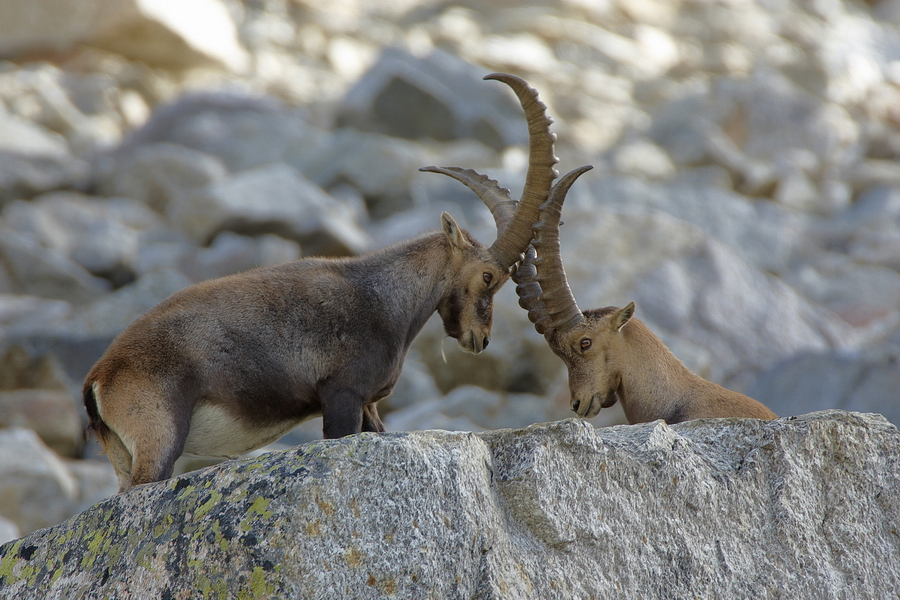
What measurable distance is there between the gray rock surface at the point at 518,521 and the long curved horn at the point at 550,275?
191 centimetres

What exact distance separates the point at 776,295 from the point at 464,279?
863 centimetres

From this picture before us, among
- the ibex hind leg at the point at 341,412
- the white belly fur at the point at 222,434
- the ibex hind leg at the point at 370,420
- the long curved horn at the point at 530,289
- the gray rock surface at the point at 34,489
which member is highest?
the long curved horn at the point at 530,289

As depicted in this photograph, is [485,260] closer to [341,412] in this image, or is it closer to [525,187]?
[525,187]

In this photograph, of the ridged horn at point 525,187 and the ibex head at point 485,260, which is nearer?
the ridged horn at point 525,187

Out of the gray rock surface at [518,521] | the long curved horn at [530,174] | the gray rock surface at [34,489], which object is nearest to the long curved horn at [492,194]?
the long curved horn at [530,174]

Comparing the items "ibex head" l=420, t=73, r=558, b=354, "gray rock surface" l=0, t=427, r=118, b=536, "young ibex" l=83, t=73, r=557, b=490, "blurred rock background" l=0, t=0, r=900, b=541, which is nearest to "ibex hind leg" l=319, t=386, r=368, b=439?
"young ibex" l=83, t=73, r=557, b=490

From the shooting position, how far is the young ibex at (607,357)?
707 centimetres

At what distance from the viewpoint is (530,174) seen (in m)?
6.92

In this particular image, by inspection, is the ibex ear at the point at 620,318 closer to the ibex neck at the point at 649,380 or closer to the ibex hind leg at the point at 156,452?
the ibex neck at the point at 649,380

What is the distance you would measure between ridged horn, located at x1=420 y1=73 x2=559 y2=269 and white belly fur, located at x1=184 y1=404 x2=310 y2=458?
6.49 ft

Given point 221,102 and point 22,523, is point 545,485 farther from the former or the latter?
point 221,102

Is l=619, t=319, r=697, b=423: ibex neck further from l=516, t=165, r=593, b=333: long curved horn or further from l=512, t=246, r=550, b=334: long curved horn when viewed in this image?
l=512, t=246, r=550, b=334: long curved horn

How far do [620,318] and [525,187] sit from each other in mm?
1187

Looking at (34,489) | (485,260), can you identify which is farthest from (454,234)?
(34,489)
